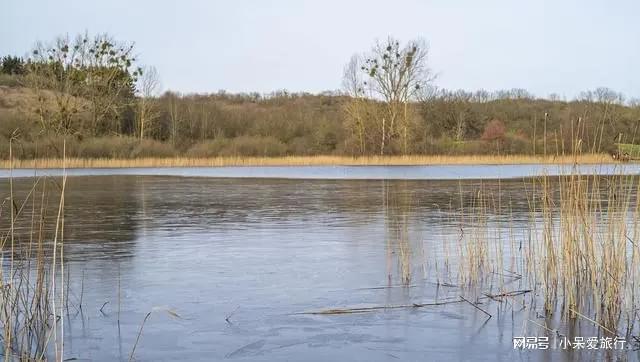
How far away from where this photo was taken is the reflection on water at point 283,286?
5.27 meters

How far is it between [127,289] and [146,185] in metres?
16.6

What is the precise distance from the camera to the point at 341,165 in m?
36.1

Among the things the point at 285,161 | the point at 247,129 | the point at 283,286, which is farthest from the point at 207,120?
the point at 283,286

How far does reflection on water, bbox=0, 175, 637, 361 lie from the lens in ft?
17.3

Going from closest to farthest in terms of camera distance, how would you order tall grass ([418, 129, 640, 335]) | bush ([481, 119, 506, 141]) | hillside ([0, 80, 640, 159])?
tall grass ([418, 129, 640, 335]) → hillside ([0, 80, 640, 159]) → bush ([481, 119, 506, 141])

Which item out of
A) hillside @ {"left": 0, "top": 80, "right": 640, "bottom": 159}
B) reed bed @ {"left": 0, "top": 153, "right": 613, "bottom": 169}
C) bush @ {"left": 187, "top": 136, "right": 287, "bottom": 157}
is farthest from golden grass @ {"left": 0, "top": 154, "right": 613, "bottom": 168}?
bush @ {"left": 187, "top": 136, "right": 287, "bottom": 157}

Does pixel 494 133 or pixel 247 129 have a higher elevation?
pixel 247 129

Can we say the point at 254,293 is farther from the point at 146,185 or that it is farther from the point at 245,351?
the point at 146,185

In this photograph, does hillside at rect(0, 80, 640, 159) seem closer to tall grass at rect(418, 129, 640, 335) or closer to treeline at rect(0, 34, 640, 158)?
treeline at rect(0, 34, 640, 158)

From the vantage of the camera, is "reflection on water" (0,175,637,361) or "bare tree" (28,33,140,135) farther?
"bare tree" (28,33,140,135)

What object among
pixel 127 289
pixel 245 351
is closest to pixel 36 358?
pixel 245 351

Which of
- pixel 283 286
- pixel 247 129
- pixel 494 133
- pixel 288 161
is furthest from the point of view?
pixel 247 129

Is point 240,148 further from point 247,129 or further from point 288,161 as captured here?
point 247,129

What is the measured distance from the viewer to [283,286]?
23.6 feet
